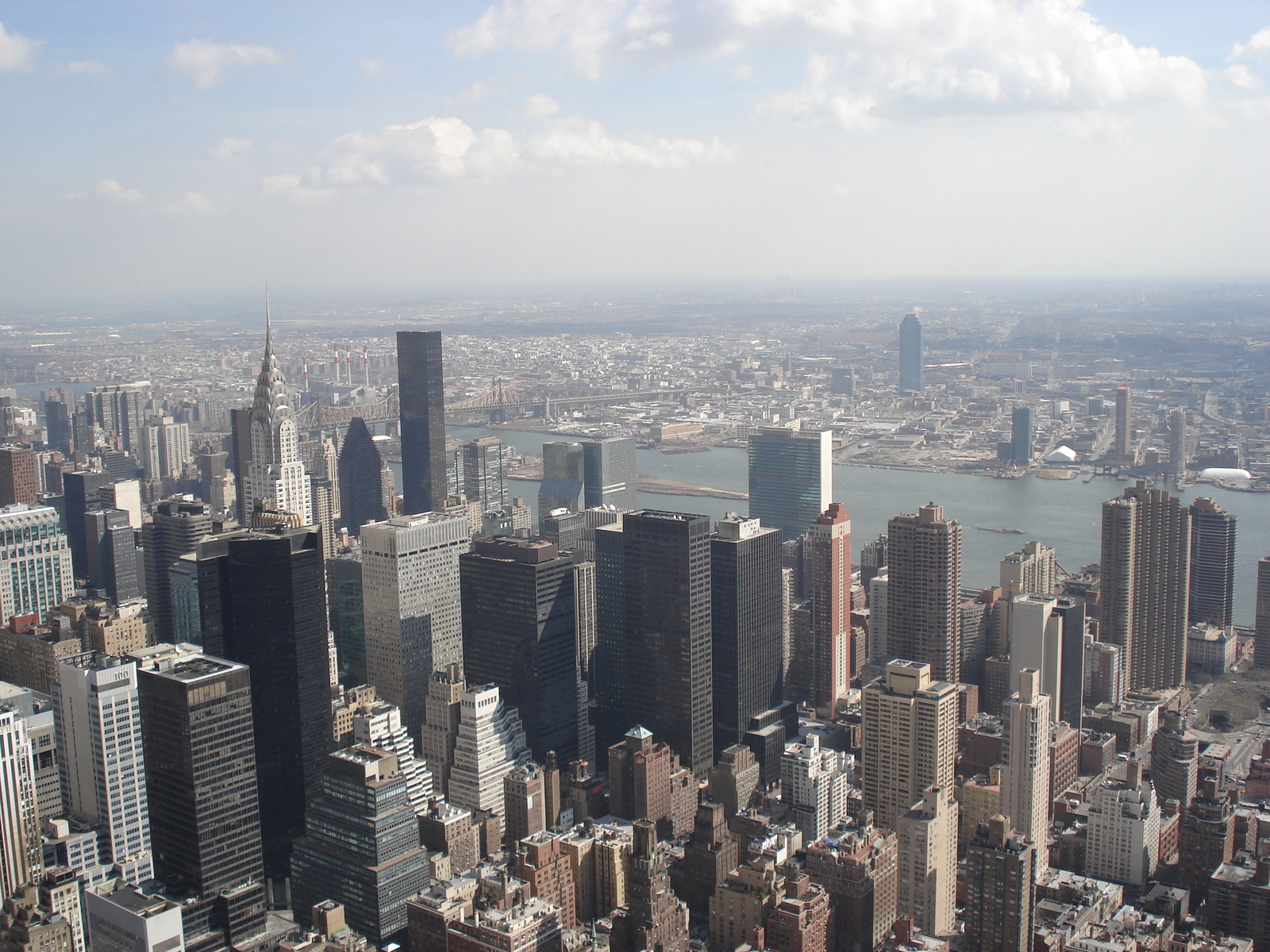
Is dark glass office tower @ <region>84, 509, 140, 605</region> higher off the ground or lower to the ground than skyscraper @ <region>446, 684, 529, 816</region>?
higher

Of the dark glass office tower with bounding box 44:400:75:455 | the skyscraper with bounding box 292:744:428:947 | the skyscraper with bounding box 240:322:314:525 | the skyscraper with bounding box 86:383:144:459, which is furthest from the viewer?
the skyscraper with bounding box 86:383:144:459

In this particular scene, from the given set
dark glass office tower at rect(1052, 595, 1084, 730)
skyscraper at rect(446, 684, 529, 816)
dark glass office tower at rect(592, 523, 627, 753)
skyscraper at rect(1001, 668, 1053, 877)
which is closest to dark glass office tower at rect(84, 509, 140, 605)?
dark glass office tower at rect(592, 523, 627, 753)

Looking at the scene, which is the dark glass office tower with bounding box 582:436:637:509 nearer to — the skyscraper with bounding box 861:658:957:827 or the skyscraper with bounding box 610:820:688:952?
the skyscraper with bounding box 861:658:957:827

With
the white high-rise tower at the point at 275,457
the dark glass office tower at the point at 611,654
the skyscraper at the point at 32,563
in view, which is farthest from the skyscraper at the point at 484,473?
the dark glass office tower at the point at 611,654

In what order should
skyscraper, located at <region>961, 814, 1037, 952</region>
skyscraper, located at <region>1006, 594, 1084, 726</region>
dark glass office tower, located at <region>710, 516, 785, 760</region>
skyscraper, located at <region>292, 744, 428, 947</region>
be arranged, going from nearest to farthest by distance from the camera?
skyscraper, located at <region>961, 814, 1037, 952</region>
skyscraper, located at <region>292, 744, 428, 947</region>
dark glass office tower, located at <region>710, 516, 785, 760</region>
skyscraper, located at <region>1006, 594, 1084, 726</region>

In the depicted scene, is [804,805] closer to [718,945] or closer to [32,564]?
[718,945]
